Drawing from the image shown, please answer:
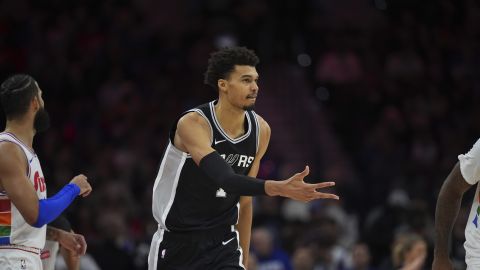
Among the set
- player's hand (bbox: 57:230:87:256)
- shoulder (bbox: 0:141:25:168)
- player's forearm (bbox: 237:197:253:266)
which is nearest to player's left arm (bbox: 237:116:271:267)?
player's forearm (bbox: 237:197:253:266)

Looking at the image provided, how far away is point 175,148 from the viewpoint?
6543 mm

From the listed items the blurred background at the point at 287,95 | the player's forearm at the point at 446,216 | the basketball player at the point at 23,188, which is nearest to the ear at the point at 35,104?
the basketball player at the point at 23,188

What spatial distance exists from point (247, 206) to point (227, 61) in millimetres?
1069

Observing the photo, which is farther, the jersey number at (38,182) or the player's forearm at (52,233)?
the player's forearm at (52,233)

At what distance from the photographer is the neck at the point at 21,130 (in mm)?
5934

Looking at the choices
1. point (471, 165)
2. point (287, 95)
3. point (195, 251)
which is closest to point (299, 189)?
point (471, 165)

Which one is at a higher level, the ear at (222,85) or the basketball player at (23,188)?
the ear at (222,85)

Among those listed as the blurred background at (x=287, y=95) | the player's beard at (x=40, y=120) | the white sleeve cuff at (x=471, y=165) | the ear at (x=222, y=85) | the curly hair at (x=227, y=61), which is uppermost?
the curly hair at (x=227, y=61)

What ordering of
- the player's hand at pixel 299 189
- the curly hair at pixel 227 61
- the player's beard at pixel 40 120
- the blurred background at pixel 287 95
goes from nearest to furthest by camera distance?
the player's hand at pixel 299 189
the player's beard at pixel 40 120
the curly hair at pixel 227 61
the blurred background at pixel 287 95

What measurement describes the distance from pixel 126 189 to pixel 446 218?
7713 mm

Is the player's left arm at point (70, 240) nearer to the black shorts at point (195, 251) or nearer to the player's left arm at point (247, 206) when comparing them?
the black shorts at point (195, 251)

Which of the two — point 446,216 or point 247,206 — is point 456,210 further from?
point 247,206

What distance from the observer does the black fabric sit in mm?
6410

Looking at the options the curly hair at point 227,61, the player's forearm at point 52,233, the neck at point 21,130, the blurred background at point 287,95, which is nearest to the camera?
the neck at point 21,130
